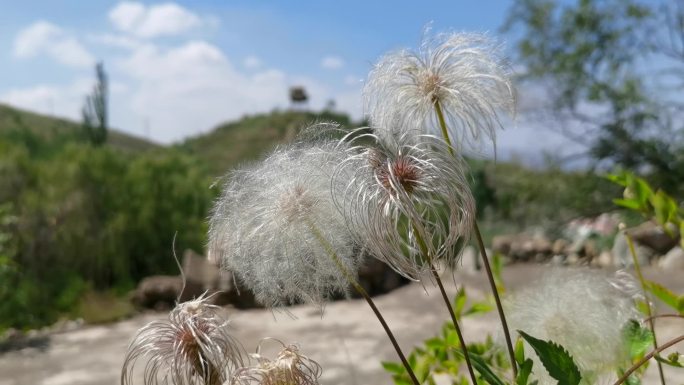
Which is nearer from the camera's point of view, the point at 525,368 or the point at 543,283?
the point at 525,368

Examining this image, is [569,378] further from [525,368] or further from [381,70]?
[381,70]

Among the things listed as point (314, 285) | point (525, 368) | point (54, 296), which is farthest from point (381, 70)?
point (54, 296)

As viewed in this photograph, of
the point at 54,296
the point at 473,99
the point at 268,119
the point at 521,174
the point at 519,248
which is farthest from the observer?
the point at 268,119

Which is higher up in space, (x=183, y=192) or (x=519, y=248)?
(x=183, y=192)

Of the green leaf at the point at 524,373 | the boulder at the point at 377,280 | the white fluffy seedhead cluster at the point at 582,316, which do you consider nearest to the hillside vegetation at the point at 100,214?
the boulder at the point at 377,280

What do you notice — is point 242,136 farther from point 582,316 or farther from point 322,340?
point 582,316

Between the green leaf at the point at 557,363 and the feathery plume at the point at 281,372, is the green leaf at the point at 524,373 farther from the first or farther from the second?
the feathery plume at the point at 281,372

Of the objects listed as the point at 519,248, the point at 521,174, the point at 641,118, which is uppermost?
the point at 641,118
